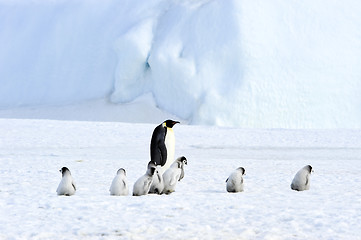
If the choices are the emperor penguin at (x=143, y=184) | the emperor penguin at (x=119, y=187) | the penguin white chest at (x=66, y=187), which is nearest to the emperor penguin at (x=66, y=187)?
the penguin white chest at (x=66, y=187)

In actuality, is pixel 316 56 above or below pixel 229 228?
above

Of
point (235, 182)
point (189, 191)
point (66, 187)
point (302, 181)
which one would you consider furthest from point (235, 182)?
point (66, 187)

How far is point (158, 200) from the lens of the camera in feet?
17.3

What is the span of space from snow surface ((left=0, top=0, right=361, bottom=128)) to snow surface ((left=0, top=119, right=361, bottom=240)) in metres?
4.45

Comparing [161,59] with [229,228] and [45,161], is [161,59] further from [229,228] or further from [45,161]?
[229,228]

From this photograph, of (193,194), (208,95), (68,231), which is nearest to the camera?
(68,231)

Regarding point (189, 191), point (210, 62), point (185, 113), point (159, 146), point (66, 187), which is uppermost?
point (210, 62)

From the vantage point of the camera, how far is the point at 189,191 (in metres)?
6.16

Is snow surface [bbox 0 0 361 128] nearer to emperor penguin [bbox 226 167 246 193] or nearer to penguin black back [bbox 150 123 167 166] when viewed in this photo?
penguin black back [bbox 150 123 167 166]

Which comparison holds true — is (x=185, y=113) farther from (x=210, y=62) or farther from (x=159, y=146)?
(x=159, y=146)

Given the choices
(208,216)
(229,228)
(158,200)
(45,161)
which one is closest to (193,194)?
(158,200)

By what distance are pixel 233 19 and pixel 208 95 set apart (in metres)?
2.78

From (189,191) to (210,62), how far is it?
A: 502 inches

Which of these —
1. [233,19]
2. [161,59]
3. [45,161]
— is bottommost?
[45,161]
